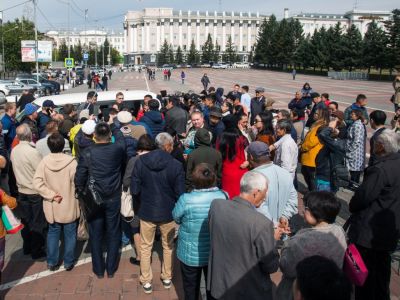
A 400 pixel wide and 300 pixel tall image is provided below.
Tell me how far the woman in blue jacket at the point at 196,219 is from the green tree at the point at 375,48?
2394 inches

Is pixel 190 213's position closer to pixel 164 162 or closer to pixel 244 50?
pixel 164 162

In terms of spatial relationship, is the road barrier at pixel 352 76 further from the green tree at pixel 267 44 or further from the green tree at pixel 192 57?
the green tree at pixel 192 57

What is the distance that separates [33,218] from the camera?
5.90m

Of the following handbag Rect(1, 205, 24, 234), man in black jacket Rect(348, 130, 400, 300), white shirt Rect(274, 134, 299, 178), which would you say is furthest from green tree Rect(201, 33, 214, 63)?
man in black jacket Rect(348, 130, 400, 300)

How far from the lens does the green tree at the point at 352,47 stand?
6456 centimetres

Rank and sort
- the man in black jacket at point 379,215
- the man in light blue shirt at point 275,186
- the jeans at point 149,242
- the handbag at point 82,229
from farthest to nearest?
the handbag at point 82,229 < the jeans at point 149,242 < the man in light blue shirt at point 275,186 < the man in black jacket at point 379,215

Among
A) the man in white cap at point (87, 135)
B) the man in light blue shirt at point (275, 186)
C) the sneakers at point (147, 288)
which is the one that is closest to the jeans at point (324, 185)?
the man in light blue shirt at point (275, 186)

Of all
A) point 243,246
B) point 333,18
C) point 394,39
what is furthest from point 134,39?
point 243,246

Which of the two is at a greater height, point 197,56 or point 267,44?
point 267,44

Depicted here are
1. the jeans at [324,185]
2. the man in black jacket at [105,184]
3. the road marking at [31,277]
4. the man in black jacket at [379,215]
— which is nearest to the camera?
the man in black jacket at [379,215]

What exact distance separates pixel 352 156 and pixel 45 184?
5.35m

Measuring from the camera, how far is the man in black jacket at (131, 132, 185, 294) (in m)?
4.71

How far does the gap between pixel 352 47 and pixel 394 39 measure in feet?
29.4

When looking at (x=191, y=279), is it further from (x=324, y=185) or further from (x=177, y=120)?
(x=177, y=120)
